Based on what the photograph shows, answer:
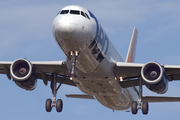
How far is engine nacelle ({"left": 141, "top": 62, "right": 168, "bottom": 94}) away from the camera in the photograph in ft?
115

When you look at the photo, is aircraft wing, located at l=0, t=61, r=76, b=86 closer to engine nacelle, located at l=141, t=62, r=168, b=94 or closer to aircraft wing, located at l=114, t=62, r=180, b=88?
aircraft wing, located at l=114, t=62, r=180, b=88

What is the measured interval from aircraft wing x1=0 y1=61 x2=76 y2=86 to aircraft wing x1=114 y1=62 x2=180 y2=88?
431cm

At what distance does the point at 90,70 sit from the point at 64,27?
5167 mm

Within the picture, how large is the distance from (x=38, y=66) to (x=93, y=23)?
750 cm

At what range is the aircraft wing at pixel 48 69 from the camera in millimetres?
37456

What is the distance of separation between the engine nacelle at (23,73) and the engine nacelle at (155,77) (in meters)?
8.65

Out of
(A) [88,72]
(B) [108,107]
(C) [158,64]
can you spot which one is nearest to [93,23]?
(A) [88,72]

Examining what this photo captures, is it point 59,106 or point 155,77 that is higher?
point 155,77

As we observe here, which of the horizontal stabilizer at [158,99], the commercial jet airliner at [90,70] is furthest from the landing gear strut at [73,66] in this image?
the horizontal stabilizer at [158,99]

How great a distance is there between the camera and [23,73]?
121 ft

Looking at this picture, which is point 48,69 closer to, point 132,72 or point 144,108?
point 132,72

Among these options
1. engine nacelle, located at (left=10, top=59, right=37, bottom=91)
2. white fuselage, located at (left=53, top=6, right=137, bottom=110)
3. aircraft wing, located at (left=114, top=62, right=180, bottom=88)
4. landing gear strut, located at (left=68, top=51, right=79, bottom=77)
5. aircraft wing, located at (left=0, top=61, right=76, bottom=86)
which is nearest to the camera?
white fuselage, located at (left=53, top=6, right=137, bottom=110)

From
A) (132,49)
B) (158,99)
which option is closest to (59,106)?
(158,99)

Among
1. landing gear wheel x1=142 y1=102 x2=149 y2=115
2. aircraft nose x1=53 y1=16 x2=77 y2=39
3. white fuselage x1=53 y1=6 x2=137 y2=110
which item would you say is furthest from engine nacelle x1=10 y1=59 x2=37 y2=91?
landing gear wheel x1=142 y1=102 x2=149 y2=115
